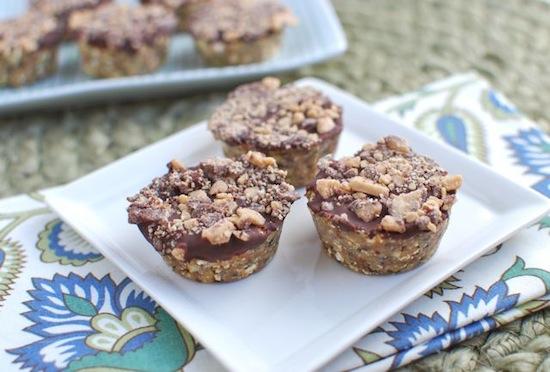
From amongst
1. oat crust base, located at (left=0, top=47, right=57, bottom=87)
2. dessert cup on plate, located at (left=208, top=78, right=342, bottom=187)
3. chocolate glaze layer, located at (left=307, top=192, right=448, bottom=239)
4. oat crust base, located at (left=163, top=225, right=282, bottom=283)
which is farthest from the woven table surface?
chocolate glaze layer, located at (left=307, top=192, right=448, bottom=239)

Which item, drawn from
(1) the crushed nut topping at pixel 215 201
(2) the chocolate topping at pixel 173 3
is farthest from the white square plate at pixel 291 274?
(2) the chocolate topping at pixel 173 3

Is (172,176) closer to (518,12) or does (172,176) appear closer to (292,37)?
(292,37)

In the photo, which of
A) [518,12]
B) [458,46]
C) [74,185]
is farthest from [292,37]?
[74,185]

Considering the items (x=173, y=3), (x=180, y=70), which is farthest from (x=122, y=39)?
(x=173, y=3)

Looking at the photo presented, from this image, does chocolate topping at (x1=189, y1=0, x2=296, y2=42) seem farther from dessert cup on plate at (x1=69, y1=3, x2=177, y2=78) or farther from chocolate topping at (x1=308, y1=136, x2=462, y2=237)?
chocolate topping at (x1=308, y1=136, x2=462, y2=237)

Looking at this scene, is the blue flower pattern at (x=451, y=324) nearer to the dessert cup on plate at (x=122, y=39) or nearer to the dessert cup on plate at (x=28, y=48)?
the dessert cup on plate at (x=122, y=39)
